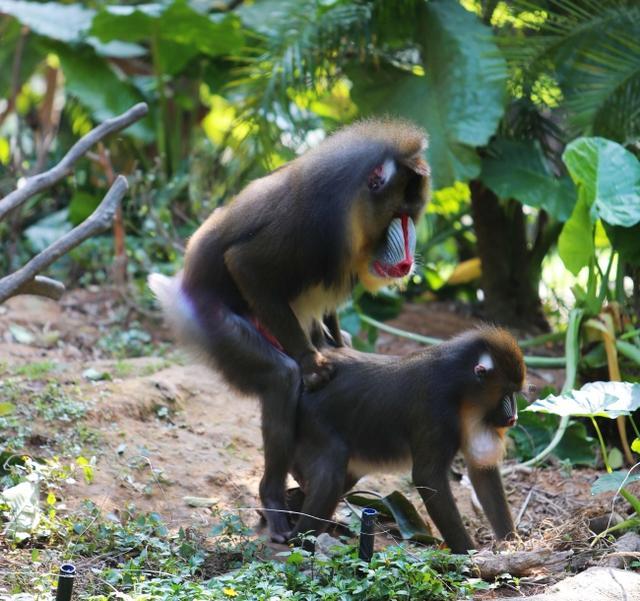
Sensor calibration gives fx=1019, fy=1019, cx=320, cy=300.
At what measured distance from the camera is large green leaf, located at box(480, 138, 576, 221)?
23.6 feet

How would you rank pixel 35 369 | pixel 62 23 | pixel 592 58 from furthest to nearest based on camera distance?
pixel 62 23 → pixel 592 58 → pixel 35 369

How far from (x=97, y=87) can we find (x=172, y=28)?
3.24ft

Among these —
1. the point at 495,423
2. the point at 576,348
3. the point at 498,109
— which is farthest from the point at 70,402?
the point at 498,109

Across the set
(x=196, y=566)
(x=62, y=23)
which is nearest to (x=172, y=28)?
(x=62, y=23)

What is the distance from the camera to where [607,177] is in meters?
6.09

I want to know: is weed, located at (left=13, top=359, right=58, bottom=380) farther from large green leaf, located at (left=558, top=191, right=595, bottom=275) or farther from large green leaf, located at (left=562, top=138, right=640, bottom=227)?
large green leaf, located at (left=562, top=138, right=640, bottom=227)

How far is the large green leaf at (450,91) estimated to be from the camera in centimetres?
710

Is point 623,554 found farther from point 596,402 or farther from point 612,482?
point 596,402

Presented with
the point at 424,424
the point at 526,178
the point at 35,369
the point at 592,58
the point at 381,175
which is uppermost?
the point at 592,58

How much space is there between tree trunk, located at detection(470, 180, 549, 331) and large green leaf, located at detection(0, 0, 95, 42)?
3997 mm

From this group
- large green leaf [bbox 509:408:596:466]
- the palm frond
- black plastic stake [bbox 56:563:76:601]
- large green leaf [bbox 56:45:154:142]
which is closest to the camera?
black plastic stake [bbox 56:563:76:601]

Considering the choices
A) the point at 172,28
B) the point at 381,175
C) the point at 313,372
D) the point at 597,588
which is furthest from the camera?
the point at 172,28

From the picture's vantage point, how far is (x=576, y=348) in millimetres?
6172

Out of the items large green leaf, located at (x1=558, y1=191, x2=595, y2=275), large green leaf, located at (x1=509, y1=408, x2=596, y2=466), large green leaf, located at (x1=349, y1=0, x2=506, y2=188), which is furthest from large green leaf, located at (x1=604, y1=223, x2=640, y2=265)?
A: large green leaf, located at (x1=349, y1=0, x2=506, y2=188)
